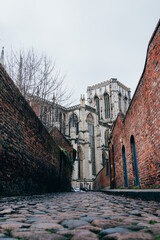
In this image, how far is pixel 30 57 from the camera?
1455cm

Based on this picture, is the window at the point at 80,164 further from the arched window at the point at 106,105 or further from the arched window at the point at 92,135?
the arched window at the point at 106,105

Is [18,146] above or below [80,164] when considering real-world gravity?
below

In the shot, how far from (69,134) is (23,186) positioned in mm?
42814

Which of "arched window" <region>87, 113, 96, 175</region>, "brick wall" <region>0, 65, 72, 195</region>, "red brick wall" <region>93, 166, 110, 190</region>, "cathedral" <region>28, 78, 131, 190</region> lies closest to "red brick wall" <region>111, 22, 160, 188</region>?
"brick wall" <region>0, 65, 72, 195</region>

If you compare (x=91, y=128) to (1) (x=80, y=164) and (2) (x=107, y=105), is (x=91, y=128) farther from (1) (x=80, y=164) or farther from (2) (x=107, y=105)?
(2) (x=107, y=105)

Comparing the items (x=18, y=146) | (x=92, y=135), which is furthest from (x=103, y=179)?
(x=92, y=135)

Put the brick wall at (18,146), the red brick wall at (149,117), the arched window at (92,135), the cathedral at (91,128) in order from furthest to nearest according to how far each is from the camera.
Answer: the arched window at (92,135) → the cathedral at (91,128) → the red brick wall at (149,117) → the brick wall at (18,146)

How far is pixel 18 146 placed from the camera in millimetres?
6414

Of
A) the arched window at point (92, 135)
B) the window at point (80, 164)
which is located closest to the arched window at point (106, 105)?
the arched window at point (92, 135)

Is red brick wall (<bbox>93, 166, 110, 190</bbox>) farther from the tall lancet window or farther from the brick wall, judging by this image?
the tall lancet window

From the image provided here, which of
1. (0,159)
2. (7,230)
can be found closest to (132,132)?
(0,159)

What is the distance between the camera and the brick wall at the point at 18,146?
17.7ft

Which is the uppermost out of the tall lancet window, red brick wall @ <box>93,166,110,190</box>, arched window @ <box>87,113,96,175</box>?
the tall lancet window

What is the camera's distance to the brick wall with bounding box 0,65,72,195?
5.39m
